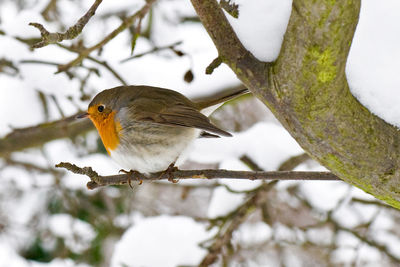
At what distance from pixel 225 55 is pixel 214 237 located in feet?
6.93

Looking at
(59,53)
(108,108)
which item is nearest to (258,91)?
(108,108)

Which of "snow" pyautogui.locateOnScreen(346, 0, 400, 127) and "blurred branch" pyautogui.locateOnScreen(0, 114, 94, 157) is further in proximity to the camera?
"blurred branch" pyautogui.locateOnScreen(0, 114, 94, 157)

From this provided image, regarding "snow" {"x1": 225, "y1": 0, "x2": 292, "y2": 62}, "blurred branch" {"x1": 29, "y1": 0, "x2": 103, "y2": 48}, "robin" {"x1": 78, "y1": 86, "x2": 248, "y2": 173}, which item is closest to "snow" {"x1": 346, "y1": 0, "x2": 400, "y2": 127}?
"snow" {"x1": 225, "y1": 0, "x2": 292, "y2": 62}

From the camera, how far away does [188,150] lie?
292 centimetres

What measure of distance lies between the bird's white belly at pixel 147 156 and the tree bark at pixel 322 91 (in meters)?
1.24

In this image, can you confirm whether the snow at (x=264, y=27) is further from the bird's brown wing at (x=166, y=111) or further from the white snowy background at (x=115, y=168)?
the bird's brown wing at (x=166, y=111)

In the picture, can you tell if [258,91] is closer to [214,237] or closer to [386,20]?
[386,20]

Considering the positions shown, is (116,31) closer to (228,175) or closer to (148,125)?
(148,125)

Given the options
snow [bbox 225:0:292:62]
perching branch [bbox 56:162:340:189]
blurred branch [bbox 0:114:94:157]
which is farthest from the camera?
blurred branch [bbox 0:114:94:157]

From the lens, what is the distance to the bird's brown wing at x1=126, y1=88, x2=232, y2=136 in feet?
9.14

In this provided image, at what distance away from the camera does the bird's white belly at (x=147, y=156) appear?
108 inches

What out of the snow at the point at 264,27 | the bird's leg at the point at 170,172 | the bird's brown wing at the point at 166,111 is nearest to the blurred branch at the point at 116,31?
the bird's brown wing at the point at 166,111

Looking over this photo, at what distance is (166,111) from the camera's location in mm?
2957

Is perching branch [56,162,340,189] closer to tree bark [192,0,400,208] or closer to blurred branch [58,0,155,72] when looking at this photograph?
tree bark [192,0,400,208]
